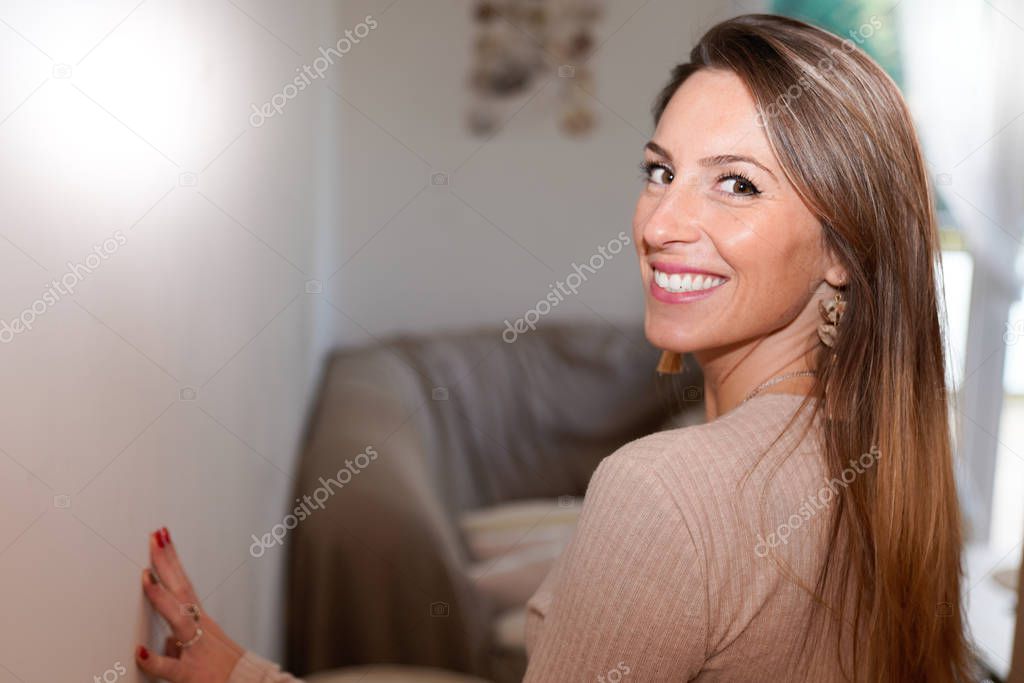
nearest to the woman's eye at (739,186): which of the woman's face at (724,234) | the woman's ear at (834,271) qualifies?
the woman's face at (724,234)

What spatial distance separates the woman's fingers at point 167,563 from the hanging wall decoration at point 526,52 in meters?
2.94

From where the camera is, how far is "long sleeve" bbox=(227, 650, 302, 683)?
1.14 m

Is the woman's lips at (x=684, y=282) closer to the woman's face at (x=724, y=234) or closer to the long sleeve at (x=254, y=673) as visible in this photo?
the woman's face at (x=724, y=234)

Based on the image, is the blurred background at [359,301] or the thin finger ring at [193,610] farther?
the thin finger ring at [193,610]

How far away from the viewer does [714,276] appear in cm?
107

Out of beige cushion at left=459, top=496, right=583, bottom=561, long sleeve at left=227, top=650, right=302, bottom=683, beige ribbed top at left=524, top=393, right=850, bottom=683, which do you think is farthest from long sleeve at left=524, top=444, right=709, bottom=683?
beige cushion at left=459, top=496, right=583, bottom=561

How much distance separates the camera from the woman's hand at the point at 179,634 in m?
1.06

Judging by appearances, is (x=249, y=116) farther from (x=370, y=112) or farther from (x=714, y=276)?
(x=370, y=112)

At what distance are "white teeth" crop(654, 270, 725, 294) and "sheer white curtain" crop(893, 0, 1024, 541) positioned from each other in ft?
5.75

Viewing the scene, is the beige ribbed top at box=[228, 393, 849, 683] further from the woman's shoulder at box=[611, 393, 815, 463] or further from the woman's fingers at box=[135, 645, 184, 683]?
the woman's fingers at box=[135, 645, 184, 683]

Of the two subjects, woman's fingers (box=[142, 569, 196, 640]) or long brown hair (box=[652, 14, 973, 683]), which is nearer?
long brown hair (box=[652, 14, 973, 683])

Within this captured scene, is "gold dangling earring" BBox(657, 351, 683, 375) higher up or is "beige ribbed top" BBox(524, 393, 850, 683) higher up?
"gold dangling earring" BBox(657, 351, 683, 375)

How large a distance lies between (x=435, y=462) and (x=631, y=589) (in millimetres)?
2131

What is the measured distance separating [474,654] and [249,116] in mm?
1355
